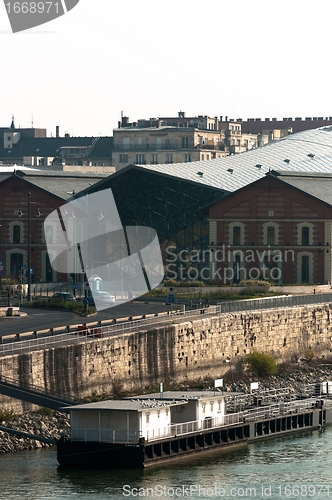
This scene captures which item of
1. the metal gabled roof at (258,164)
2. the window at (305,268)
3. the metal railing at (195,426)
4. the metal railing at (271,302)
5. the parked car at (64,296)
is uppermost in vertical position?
the metal gabled roof at (258,164)

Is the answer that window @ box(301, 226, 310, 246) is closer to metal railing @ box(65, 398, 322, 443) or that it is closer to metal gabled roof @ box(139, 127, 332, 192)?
metal gabled roof @ box(139, 127, 332, 192)

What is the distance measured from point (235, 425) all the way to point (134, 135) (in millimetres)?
126283

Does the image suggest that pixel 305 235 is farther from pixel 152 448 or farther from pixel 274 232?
pixel 152 448

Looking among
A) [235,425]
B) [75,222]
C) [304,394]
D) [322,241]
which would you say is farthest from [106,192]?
[235,425]

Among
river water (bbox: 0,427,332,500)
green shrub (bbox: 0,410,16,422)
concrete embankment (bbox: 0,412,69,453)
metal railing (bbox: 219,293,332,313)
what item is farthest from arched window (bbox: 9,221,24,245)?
river water (bbox: 0,427,332,500)

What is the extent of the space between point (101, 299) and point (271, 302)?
36.1ft

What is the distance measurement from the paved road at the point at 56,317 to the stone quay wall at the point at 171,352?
4881 millimetres

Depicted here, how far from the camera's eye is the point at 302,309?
9481 centimetres

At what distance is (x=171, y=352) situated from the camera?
264 ft

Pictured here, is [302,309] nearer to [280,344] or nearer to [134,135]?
[280,344]

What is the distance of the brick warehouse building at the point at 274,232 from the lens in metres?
115

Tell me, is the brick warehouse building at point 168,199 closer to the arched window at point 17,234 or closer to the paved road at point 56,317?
the arched window at point 17,234

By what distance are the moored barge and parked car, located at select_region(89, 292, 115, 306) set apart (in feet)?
91.2

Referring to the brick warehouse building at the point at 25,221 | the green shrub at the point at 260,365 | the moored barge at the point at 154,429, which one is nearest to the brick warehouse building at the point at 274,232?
the brick warehouse building at the point at 25,221
